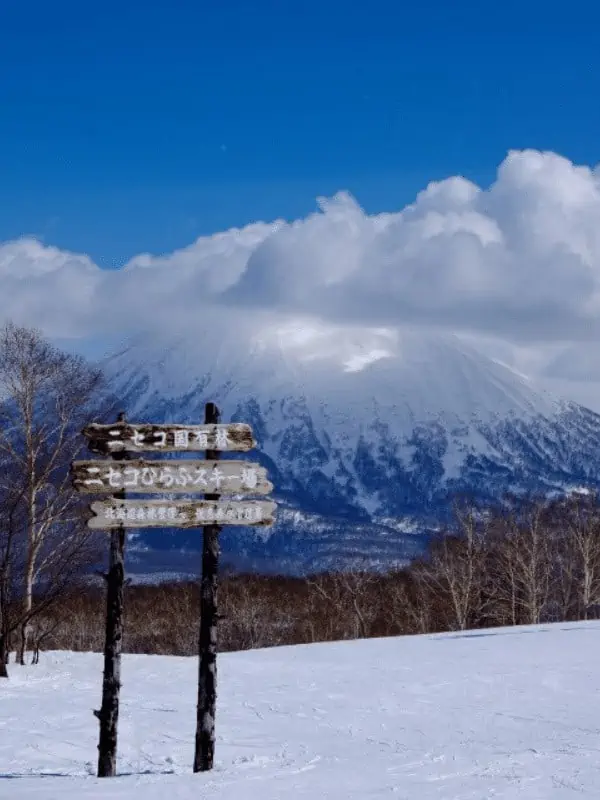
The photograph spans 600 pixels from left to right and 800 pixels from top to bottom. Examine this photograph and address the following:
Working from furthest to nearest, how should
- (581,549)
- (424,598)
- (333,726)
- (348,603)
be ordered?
1. (348,603)
2. (424,598)
3. (581,549)
4. (333,726)

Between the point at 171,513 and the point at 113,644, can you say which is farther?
the point at 113,644

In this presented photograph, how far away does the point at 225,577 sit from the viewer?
120 m

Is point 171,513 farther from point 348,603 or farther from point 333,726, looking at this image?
point 348,603

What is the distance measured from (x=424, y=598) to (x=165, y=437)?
207 feet

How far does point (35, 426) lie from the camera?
29766 mm

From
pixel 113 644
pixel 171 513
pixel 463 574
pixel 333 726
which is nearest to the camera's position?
pixel 171 513

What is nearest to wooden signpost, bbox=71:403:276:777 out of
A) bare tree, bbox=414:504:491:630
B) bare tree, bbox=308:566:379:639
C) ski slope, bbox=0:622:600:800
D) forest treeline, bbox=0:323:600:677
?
ski slope, bbox=0:622:600:800

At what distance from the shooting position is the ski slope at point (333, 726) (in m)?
12.3

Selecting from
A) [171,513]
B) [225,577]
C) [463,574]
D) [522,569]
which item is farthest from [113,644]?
[225,577]

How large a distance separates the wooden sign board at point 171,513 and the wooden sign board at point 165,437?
787 millimetres

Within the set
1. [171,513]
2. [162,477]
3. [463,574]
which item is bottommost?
[463,574]

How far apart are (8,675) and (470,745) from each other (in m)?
15.3

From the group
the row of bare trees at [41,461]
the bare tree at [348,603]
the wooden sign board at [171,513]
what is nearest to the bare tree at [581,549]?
the bare tree at [348,603]

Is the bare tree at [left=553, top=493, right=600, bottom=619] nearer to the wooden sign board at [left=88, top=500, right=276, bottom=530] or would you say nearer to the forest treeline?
the forest treeline
